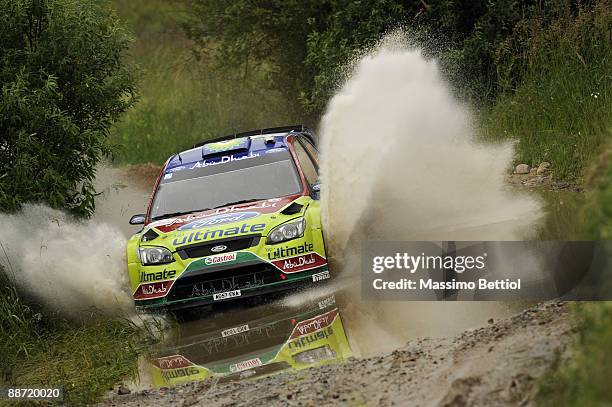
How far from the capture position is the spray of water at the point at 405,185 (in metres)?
9.98

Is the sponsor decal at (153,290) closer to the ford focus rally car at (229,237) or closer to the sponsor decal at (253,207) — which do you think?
the ford focus rally car at (229,237)

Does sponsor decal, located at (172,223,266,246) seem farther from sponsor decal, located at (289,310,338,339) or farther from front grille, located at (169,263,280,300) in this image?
sponsor decal, located at (289,310,338,339)

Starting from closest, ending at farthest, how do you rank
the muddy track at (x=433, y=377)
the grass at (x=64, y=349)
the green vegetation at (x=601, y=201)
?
the green vegetation at (x=601, y=201), the muddy track at (x=433, y=377), the grass at (x=64, y=349)

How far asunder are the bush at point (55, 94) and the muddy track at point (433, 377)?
4432mm

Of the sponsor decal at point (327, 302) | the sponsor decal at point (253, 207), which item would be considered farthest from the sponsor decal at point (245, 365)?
the sponsor decal at point (253, 207)

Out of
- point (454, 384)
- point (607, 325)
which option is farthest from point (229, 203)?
point (607, 325)

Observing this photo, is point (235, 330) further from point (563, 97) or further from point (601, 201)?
point (563, 97)

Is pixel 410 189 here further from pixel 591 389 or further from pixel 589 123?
pixel 591 389

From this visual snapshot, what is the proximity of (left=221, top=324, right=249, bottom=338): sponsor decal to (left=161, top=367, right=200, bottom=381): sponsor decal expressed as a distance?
0.96m

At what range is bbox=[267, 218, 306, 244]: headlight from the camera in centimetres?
1123

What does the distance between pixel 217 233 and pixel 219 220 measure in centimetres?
33

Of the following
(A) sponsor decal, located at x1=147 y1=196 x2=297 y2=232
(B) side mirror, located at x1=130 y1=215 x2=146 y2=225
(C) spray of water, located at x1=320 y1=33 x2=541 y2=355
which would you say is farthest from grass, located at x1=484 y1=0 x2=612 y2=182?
(B) side mirror, located at x1=130 y1=215 x2=146 y2=225

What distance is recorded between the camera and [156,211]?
40.9 feet

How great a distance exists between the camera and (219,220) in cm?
1162
